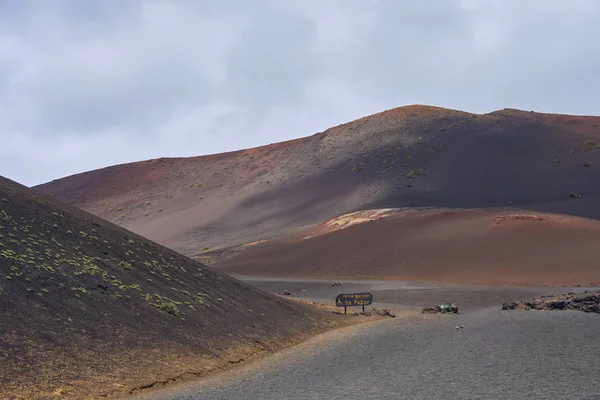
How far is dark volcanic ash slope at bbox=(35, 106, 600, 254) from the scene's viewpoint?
2795 inches

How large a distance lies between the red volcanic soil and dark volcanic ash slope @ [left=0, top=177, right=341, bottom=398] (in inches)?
862

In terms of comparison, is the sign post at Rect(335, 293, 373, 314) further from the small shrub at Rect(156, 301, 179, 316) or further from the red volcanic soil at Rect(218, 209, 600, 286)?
the red volcanic soil at Rect(218, 209, 600, 286)

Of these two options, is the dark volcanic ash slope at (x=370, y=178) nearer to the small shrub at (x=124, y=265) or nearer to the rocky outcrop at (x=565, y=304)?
the rocky outcrop at (x=565, y=304)

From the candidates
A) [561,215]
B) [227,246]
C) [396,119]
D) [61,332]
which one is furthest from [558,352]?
[396,119]

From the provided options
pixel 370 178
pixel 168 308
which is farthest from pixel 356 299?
pixel 370 178

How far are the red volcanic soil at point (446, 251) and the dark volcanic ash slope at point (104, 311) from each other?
21.9 meters

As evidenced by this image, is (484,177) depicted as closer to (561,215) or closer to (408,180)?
(408,180)

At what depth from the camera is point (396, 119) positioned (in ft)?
340

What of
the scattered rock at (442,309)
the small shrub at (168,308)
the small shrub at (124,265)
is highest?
the small shrub at (124,265)

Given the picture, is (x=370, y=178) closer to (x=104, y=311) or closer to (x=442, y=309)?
(x=442, y=309)

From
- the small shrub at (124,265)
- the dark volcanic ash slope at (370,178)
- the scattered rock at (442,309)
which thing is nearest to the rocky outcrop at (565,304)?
the scattered rock at (442,309)

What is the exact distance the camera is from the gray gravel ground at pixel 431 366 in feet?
41.7

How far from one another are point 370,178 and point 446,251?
102 feet

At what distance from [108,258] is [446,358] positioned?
11.8 metres
